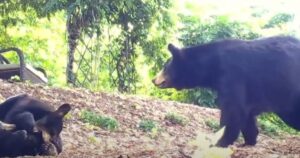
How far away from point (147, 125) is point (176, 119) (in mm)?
571

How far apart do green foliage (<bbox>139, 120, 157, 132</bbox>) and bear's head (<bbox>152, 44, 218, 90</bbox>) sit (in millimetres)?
1163

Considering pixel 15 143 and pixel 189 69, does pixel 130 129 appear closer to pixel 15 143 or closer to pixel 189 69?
pixel 189 69

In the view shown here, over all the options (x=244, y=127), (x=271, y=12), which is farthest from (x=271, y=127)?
(x=271, y=12)

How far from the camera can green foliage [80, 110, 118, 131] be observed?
699 cm

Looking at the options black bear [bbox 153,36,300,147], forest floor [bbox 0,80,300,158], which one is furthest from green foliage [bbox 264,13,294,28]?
black bear [bbox 153,36,300,147]

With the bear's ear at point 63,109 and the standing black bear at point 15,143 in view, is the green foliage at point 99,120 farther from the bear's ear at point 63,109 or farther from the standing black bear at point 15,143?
the standing black bear at point 15,143

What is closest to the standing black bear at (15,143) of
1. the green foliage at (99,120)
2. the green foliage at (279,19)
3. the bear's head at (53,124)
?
the bear's head at (53,124)

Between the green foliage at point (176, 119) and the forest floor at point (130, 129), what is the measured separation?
43 mm

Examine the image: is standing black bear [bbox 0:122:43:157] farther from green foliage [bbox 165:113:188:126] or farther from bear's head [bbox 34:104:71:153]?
green foliage [bbox 165:113:188:126]

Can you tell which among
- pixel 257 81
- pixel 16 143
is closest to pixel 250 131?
pixel 257 81

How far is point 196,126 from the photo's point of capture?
7.62 metres

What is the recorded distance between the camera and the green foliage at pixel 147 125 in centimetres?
704

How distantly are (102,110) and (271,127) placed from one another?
2091 millimetres

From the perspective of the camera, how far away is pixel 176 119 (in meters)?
7.59
